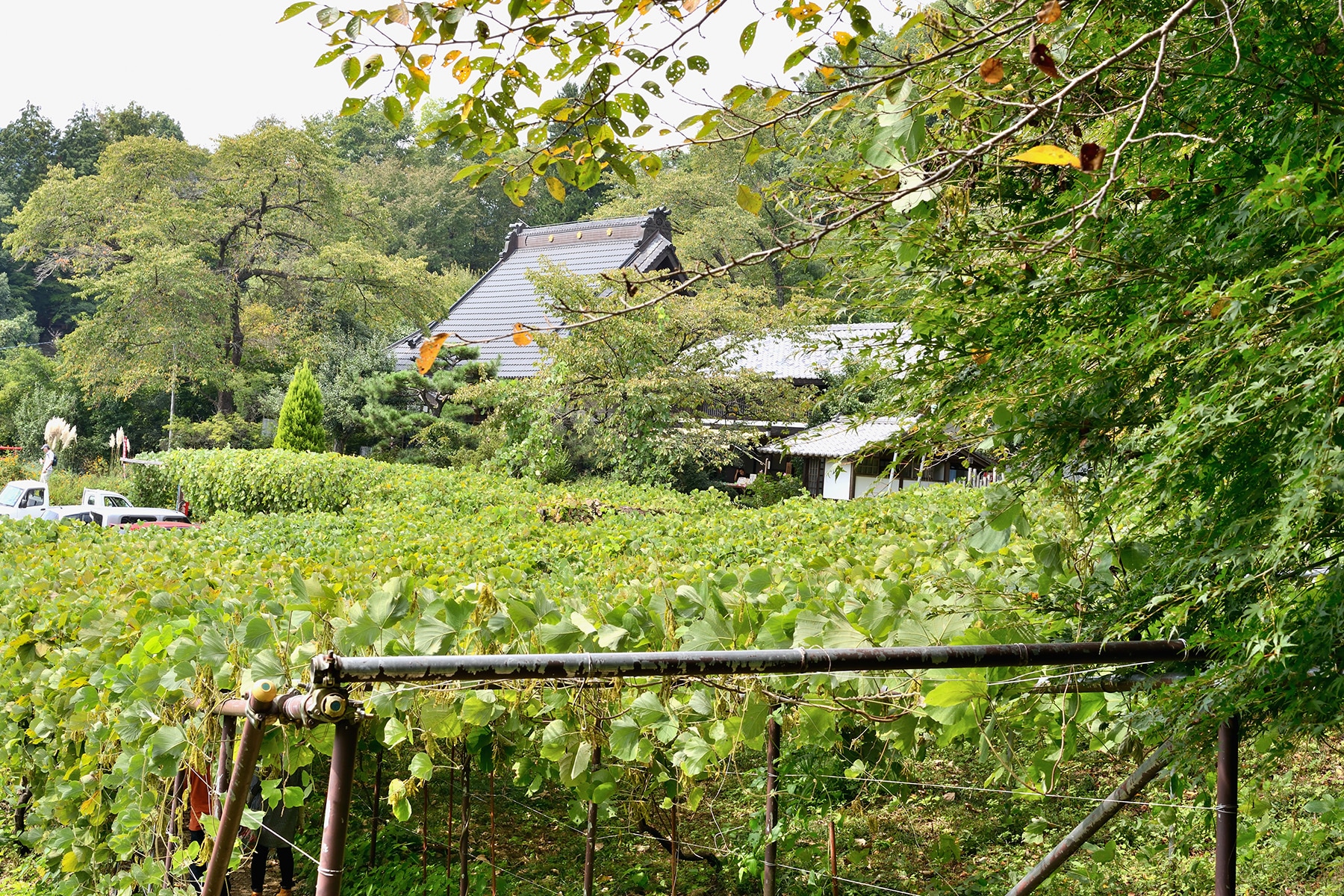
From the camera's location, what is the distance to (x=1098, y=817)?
1.63m

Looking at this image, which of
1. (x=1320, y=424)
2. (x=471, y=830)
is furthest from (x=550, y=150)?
(x=471, y=830)

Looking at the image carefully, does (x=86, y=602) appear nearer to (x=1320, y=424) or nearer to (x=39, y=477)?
(x=1320, y=424)

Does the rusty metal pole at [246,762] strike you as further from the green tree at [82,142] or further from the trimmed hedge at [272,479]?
the green tree at [82,142]

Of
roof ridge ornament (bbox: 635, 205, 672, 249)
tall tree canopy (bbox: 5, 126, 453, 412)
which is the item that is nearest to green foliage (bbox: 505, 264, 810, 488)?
roof ridge ornament (bbox: 635, 205, 672, 249)

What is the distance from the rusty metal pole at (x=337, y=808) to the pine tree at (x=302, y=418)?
20031mm

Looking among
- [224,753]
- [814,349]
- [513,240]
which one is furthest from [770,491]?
[513,240]

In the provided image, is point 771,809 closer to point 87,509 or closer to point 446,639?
point 446,639

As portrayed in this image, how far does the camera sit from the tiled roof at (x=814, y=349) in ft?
8.21

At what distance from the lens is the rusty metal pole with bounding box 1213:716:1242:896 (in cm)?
163

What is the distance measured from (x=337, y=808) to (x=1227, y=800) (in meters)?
1.43

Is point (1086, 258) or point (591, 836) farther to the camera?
point (591, 836)

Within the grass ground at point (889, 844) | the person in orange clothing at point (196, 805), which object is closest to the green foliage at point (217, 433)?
the grass ground at point (889, 844)

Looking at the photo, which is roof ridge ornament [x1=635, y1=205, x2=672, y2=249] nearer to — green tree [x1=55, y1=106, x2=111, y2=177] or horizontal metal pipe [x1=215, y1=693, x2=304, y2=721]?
horizontal metal pipe [x1=215, y1=693, x2=304, y2=721]

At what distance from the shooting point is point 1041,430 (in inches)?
76.7
